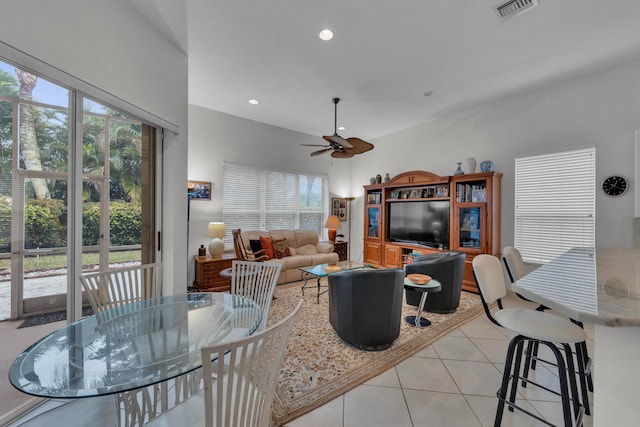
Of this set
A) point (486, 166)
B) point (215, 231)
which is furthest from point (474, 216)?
point (215, 231)

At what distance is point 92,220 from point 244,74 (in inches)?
99.1

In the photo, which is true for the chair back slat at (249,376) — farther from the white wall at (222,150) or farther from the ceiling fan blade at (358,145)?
the white wall at (222,150)

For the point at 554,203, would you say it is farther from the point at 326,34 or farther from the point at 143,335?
the point at 143,335

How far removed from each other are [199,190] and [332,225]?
9.69 ft

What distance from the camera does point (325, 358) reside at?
232 centimetres

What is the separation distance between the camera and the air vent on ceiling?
2.19 metres

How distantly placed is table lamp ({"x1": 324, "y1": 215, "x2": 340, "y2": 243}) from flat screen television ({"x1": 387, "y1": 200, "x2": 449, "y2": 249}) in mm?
1199

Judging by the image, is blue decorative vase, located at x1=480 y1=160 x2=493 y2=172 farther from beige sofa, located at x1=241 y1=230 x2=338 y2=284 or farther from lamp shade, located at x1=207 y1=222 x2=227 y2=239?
lamp shade, located at x1=207 y1=222 x2=227 y2=239

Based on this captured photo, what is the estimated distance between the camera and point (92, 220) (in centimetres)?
211

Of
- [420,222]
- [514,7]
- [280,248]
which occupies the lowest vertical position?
[280,248]

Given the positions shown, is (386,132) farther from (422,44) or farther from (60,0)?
(60,0)

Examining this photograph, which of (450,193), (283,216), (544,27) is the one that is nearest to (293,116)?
(283,216)

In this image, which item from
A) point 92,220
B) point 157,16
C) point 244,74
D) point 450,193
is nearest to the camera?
point 92,220

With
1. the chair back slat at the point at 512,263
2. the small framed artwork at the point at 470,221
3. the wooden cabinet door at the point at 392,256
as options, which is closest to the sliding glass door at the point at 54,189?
the chair back slat at the point at 512,263
